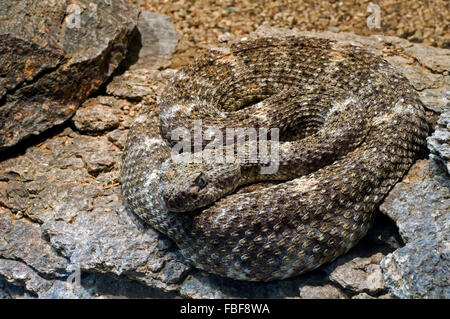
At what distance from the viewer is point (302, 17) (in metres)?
9.20

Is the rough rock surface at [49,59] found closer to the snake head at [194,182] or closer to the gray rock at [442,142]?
the snake head at [194,182]

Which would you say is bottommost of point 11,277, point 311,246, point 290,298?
point 11,277

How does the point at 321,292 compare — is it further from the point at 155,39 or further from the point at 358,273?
the point at 155,39

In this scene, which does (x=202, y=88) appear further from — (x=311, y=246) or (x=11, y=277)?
(x=11, y=277)

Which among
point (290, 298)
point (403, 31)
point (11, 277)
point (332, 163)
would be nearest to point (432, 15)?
point (403, 31)

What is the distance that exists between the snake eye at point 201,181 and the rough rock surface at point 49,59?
8.94ft

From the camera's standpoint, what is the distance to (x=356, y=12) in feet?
30.3

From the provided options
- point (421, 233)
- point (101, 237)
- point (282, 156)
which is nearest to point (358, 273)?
point (421, 233)

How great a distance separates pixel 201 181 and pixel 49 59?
9.77ft

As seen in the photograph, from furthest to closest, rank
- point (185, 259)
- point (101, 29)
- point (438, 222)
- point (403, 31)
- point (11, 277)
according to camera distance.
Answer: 1. point (403, 31)
2. point (101, 29)
3. point (11, 277)
4. point (185, 259)
5. point (438, 222)

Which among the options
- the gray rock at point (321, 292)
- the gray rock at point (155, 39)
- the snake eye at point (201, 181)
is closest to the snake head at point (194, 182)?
the snake eye at point (201, 181)

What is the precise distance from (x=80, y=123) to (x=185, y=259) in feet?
8.83

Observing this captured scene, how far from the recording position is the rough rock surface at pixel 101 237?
5.80 metres

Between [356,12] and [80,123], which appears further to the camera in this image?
[356,12]
